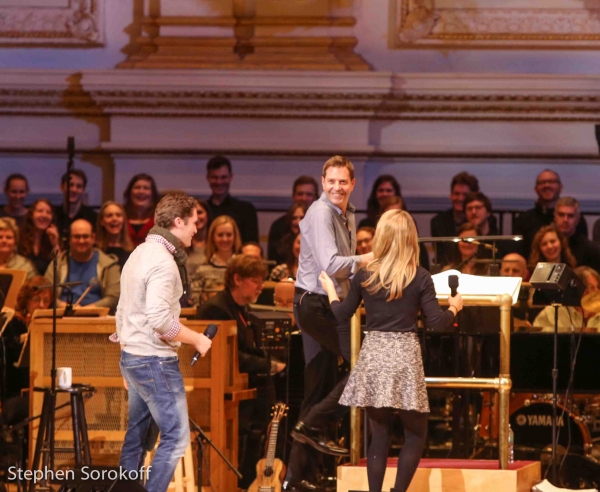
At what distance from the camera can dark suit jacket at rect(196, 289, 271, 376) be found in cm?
748

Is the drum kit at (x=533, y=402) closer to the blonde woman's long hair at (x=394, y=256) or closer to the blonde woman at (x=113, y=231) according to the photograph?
the blonde woman's long hair at (x=394, y=256)

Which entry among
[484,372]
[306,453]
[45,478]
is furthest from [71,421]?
[484,372]

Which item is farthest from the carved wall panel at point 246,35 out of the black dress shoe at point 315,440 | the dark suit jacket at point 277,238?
the black dress shoe at point 315,440

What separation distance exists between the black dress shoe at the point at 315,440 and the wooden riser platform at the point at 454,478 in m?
0.16

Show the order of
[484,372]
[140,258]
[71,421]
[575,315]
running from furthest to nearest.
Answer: [575,315] < [484,372] < [71,421] < [140,258]

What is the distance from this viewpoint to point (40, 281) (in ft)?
26.4

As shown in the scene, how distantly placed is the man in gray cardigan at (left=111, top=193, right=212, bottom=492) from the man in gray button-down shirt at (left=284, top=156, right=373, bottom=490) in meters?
0.85

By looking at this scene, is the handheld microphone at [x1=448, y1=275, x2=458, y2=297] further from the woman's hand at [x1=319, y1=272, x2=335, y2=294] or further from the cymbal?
the cymbal

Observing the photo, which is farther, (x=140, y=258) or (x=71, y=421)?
(x=71, y=421)

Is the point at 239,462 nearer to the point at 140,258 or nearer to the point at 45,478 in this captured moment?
the point at 45,478

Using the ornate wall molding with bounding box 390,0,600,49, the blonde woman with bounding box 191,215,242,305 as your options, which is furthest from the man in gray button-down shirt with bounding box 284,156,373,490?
the ornate wall molding with bounding box 390,0,600,49

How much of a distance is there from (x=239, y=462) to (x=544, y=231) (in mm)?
2730

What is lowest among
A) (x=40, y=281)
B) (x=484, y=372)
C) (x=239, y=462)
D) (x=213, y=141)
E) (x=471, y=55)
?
(x=239, y=462)

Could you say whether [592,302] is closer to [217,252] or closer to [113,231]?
[217,252]
